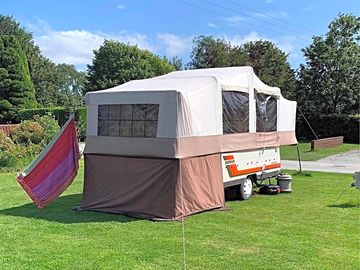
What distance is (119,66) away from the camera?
46.8 m

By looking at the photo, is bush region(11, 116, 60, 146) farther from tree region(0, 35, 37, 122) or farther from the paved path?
tree region(0, 35, 37, 122)

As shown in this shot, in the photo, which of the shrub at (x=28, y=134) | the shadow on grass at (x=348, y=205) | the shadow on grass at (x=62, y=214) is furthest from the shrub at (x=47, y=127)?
the shadow on grass at (x=348, y=205)

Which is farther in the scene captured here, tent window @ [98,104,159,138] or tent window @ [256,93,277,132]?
tent window @ [256,93,277,132]

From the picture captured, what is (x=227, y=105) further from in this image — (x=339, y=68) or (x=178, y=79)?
(x=339, y=68)

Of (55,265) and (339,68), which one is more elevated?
(339,68)

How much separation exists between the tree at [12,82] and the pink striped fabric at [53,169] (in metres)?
28.3

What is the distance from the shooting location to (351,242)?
20.5ft

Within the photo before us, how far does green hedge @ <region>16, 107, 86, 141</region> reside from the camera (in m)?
25.9

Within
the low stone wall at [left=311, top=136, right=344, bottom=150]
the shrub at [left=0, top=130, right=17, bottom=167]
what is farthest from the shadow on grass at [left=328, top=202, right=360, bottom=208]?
the low stone wall at [left=311, top=136, right=344, bottom=150]

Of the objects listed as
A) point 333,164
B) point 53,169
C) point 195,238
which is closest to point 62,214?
point 53,169

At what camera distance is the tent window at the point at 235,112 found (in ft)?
29.9

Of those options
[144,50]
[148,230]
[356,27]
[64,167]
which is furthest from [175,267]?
[144,50]

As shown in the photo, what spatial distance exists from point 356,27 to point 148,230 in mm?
28337

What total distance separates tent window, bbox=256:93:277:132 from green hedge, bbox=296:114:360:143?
17.9 meters
